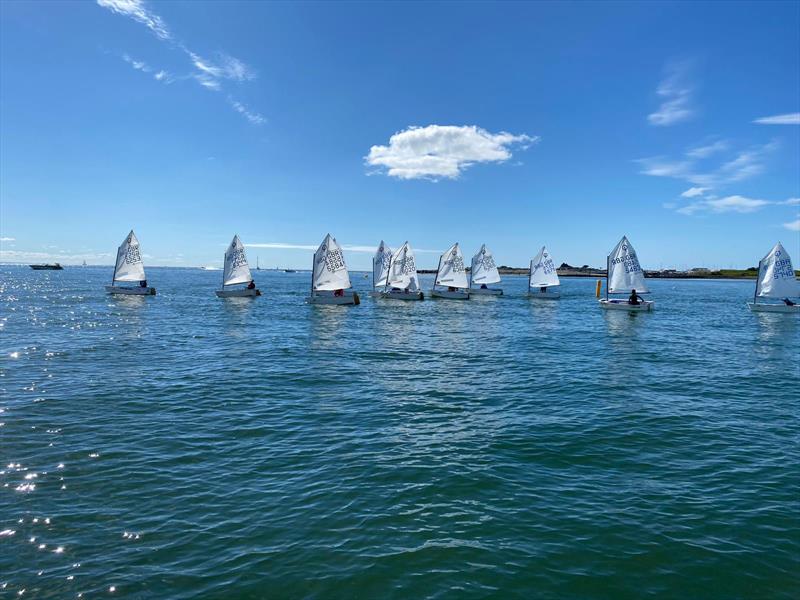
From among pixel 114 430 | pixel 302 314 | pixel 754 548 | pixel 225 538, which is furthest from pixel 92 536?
pixel 302 314

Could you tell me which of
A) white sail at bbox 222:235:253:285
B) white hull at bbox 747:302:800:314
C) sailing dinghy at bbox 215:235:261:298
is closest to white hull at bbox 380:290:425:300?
sailing dinghy at bbox 215:235:261:298

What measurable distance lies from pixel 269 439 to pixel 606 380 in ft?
58.9

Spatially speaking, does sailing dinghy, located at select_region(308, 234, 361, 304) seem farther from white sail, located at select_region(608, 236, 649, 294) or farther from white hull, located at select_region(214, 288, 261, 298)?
white sail, located at select_region(608, 236, 649, 294)

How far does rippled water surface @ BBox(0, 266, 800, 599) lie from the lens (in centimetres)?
849

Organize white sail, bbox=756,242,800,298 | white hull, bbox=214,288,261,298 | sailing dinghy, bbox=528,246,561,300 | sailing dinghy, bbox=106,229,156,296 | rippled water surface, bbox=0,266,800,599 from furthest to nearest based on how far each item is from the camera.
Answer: sailing dinghy, bbox=528,246,561,300 → white hull, bbox=214,288,261,298 → sailing dinghy, bbox=106,229,156,296 → white sail, bbox=756,242,800,298 → rippled water surface, bbox=0,266,800,599

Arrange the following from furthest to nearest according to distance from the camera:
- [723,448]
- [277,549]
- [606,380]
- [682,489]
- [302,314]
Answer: [302,314]
[606,380]
[723,448]
[682,489]
[277,549]

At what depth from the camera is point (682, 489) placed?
39.0ft

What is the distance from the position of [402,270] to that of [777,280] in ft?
166

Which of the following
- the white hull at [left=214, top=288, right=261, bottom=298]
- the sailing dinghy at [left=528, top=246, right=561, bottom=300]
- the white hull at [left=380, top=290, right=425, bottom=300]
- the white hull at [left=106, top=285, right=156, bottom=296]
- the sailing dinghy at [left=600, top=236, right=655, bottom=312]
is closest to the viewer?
the sailing dinghy at [left=600, top=236, right=655, bottom=312]

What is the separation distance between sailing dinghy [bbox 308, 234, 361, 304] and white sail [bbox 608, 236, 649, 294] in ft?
116

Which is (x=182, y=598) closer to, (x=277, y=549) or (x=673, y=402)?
(x=277, y=549)

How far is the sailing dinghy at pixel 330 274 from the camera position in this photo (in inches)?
2415

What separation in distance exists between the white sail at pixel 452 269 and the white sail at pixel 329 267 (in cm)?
2028

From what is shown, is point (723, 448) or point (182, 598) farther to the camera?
point (723, 448)
